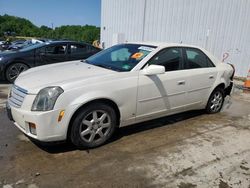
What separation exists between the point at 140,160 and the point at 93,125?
80 cm

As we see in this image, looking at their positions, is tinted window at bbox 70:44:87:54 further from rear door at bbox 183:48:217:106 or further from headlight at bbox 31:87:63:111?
headlight at bbox 31:87:63:111

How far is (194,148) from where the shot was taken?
12.5 ft

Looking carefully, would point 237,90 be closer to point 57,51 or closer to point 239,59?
point 239,59

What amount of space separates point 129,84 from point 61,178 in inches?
62.3

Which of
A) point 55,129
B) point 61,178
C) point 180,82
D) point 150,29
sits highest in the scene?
point 150,29

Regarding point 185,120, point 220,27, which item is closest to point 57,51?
point 185,120

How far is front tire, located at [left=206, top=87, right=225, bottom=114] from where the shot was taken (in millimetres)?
5309

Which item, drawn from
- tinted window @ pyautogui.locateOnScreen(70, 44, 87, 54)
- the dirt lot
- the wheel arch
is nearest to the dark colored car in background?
tinted window @ pyautogui.locateOnScreen(70, 44, 87, 54)

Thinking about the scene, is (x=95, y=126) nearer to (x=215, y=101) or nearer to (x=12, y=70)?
(x=215, y=101)

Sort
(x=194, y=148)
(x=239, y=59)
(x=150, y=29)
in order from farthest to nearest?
(x=150, y=29) < (x=239, y=59) < (x=194, y=148)

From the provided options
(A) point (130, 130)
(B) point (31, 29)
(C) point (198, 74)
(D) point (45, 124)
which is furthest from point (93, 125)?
(B) point (31, 29)

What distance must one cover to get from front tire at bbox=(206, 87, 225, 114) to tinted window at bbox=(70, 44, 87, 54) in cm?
487

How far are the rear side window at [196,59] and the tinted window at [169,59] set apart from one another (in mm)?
213

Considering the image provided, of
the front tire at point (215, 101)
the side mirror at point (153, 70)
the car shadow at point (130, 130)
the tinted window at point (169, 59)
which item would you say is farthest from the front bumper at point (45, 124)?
the front tire at point (215, 101)
